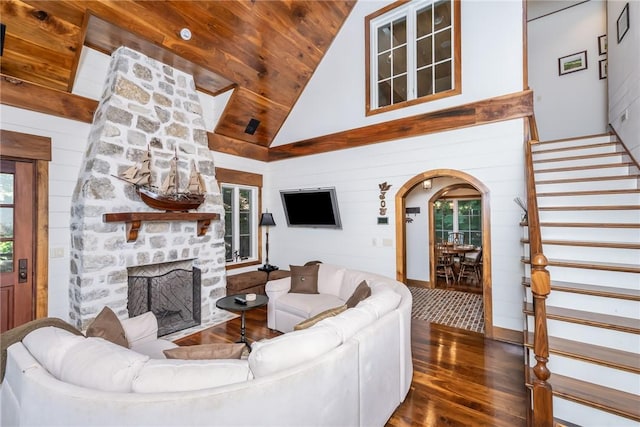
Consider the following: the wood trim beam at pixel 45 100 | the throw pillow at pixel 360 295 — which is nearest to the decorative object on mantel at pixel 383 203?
the throw pillow at pixel 360 295

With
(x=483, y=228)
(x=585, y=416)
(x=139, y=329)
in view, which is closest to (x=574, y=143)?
(x=483, y=228)

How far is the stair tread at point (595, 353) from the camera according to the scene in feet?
6.40

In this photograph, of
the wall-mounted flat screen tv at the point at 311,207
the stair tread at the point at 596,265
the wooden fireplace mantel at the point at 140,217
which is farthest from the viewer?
the wall-mounted flat screen tv at the point at 311,207

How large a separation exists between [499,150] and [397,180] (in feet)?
4.49

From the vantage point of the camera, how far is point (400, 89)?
14.9 ft

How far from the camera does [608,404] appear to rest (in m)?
1.85

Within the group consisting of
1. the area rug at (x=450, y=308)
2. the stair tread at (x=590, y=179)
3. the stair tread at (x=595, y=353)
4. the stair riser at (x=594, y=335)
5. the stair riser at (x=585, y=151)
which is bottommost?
the area rug at (x=450, y=308)

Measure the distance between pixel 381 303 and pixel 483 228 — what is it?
89.6 inches

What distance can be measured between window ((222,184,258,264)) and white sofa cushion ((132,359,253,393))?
3937mm

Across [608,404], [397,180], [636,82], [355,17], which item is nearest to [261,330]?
[397,180]

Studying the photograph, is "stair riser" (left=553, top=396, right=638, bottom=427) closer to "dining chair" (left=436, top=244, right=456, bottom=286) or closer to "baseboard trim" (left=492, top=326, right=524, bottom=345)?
"baseboard trim" (left=492, top=326, right=524, bottom=345)

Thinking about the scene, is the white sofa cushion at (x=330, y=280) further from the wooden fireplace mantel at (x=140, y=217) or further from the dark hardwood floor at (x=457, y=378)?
the wooden fireplace mantel at (x=140, y=217)

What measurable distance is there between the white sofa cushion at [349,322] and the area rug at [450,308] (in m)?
2.56

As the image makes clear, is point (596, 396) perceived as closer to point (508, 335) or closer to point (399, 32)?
point (508, 335)
